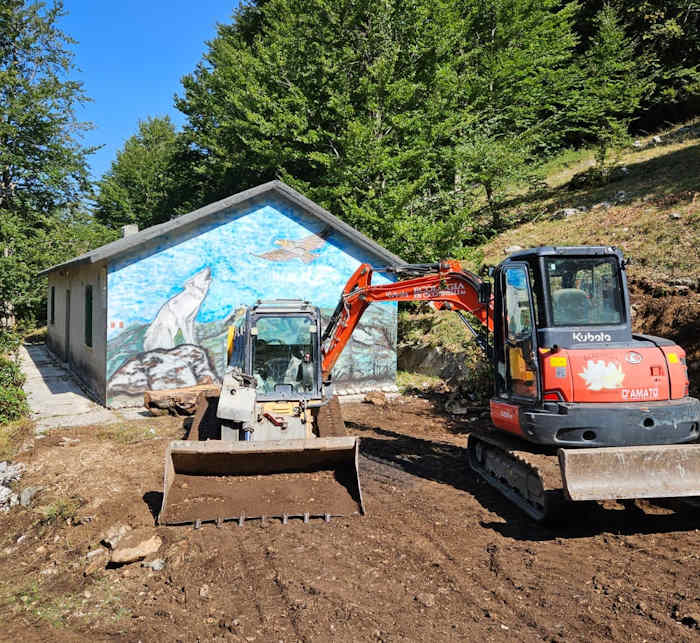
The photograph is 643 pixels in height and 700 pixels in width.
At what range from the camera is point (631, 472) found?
607cm

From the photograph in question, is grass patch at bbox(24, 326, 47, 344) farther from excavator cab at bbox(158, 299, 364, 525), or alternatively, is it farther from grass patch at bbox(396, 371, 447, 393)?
excavator cab at bbox(158, 299, 364, 525)

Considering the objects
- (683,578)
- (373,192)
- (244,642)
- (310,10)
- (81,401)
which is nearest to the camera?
(244,642)

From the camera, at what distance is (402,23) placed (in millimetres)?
22000

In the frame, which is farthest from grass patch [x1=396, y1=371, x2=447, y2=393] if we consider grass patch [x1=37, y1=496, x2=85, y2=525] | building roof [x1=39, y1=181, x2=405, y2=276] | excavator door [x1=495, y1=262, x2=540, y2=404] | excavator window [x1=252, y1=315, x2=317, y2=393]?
grass patch [x1=37, y1=496, x2=85, y2=525]

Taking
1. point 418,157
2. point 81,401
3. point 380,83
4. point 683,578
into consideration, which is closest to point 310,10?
point 380,83

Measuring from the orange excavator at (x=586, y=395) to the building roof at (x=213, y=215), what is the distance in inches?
337

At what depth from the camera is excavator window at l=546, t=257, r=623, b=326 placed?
6.81 m

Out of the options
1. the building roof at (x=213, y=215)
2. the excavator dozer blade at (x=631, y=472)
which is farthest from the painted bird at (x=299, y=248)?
the excavator dozer blade at (x=631, y=472)

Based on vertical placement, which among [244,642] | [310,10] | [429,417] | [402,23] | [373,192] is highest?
[310,10]

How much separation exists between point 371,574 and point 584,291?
161 inches

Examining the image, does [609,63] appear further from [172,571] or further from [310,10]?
[172,571]

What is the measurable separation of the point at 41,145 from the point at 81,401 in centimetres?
2090

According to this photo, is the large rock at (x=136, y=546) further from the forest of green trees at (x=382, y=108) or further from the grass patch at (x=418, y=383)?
the forest of green trees at (x=382, y=108)

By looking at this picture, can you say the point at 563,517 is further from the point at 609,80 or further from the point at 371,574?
the point at 609,80
